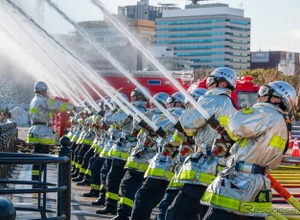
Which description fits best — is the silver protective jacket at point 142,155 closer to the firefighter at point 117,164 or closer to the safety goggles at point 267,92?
the firefighter at point 117,164

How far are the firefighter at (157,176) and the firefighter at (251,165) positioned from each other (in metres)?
2.54

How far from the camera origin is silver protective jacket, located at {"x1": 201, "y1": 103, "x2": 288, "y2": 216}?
741 centimetres

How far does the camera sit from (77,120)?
20656 millimetres

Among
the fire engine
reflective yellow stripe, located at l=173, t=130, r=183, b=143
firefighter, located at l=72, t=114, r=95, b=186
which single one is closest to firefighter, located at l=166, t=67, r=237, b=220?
reflective yellow stripe, located at l=173, t=130, r=183, b=143

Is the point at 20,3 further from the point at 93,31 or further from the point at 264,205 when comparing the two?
the point at 264,205

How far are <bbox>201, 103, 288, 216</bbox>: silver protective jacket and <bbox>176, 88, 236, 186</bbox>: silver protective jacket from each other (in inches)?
37.7

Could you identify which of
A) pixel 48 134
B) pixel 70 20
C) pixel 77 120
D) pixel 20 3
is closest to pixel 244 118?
pixel 70 20

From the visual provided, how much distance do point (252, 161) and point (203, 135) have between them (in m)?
1.34

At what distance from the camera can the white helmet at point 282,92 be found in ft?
25.0

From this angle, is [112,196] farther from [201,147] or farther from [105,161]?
[201,147]

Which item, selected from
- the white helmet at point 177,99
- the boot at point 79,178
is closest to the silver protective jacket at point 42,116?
the boot at point 79,178

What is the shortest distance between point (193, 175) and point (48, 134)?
7334 mm

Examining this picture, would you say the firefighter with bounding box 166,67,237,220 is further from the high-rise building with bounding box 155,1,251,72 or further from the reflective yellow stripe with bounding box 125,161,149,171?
the high-rise building with bounding box 155,1,251,72

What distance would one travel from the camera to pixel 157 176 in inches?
398
